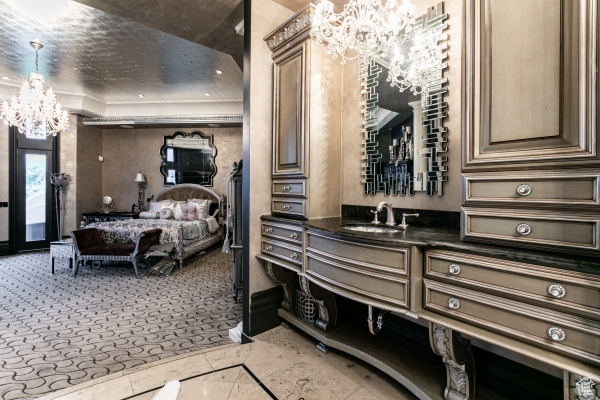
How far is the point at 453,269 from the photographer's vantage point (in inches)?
52.4

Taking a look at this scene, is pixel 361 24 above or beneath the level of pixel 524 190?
above

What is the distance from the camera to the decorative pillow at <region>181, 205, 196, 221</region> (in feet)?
21.5

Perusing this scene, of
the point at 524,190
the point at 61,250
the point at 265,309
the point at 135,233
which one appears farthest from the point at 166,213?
the point at 524,190

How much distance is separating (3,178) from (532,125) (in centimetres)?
886

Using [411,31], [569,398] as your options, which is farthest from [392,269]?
[411,31]

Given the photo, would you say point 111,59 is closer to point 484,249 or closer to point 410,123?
point 410,123

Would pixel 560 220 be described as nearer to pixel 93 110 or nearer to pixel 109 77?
pixel 109 77

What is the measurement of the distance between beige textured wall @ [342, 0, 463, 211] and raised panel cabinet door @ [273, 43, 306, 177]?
20.0 inches

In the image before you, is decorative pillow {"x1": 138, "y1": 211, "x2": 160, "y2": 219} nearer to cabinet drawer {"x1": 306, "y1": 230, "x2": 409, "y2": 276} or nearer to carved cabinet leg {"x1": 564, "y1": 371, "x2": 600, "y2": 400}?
cabinet drawer {"x1": 306, "y1": 230, "x2": 409, "y2": 276}

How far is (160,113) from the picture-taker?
7.31 metres

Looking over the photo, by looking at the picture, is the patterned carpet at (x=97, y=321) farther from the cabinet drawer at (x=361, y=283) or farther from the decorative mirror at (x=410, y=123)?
the decorative mirror at (x=410, y=123)

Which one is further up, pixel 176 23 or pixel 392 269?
pixel 176 23

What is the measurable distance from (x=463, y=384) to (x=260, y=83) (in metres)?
2.58

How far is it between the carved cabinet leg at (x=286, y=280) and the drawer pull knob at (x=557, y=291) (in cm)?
190
